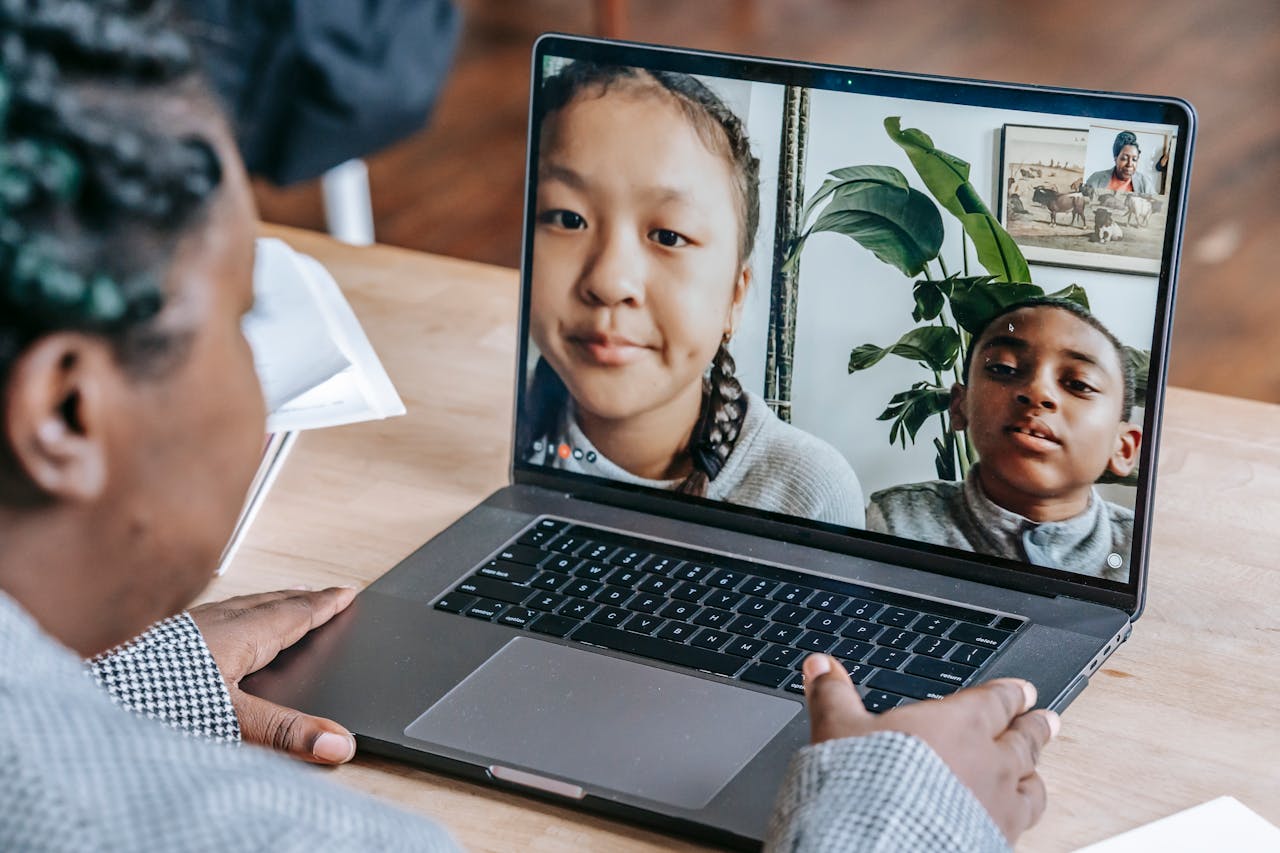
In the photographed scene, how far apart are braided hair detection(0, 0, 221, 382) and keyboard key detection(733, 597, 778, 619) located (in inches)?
16.8

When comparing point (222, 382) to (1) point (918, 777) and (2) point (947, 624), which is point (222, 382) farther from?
(2) point (947, 624)

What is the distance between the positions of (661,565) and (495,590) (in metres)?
0.09

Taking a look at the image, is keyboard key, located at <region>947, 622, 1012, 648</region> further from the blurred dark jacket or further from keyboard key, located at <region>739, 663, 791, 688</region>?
the blurred dark jacket

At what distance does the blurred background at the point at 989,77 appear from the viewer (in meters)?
2.62

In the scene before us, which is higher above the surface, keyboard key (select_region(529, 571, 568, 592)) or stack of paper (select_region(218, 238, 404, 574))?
stack of paper (select_region(218, 238, 404, 574))

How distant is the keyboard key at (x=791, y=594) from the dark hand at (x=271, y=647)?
0.23 m

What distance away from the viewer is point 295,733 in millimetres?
703

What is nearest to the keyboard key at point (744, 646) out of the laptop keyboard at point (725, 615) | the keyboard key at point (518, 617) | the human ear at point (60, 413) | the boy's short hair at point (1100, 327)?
the laptop keyboard at point (725, 615)

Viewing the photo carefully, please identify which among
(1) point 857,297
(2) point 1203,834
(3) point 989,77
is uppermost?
(3) point 989,77

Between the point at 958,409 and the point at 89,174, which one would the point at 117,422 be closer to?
the point at 89,174

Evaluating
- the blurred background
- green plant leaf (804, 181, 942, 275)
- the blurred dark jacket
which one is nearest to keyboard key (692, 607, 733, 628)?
green plant leaf (804, 181, 942, 275)

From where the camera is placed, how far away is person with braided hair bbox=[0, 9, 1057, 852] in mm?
394

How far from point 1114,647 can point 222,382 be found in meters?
0.50

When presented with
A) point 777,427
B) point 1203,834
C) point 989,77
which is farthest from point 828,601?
point 989,77
